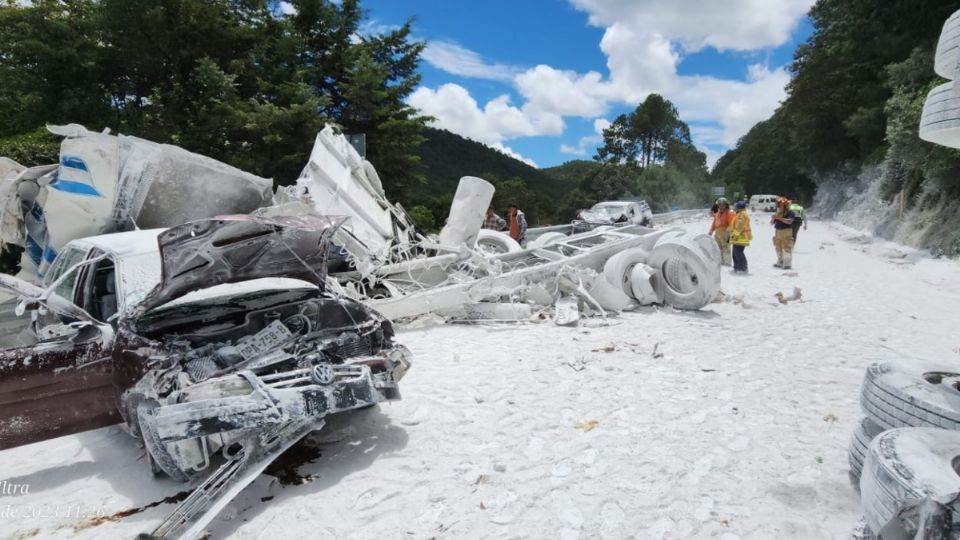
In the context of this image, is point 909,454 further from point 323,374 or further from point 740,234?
point 740,234

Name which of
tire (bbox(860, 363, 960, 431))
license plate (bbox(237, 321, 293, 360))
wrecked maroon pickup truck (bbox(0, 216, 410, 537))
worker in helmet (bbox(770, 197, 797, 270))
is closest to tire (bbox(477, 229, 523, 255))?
worker in helmet (bbox(770, 197, 797, 270))

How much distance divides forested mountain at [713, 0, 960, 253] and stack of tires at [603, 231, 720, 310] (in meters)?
9.13

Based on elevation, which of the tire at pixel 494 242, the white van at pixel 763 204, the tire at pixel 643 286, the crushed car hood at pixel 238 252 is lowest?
the tire at pixel 643 286

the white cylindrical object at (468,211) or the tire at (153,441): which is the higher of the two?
the white cylindrical object at (468,211)

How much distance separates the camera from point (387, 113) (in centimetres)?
1853

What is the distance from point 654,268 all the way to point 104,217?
767cm

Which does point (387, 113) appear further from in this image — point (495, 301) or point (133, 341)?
point (133, 341)

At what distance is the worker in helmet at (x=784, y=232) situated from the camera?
35.5 ft

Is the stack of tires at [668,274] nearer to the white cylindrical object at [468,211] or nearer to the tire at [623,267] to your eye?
the tire at [623,267]

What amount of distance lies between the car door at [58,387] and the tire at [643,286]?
6415 mm

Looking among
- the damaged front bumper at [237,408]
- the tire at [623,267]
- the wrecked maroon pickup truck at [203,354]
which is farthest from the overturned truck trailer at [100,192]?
the tire at [623,267]

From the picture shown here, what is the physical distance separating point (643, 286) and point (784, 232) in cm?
552

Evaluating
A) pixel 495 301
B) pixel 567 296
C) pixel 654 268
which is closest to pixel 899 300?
pixel 654 268

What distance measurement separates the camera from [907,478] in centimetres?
180
